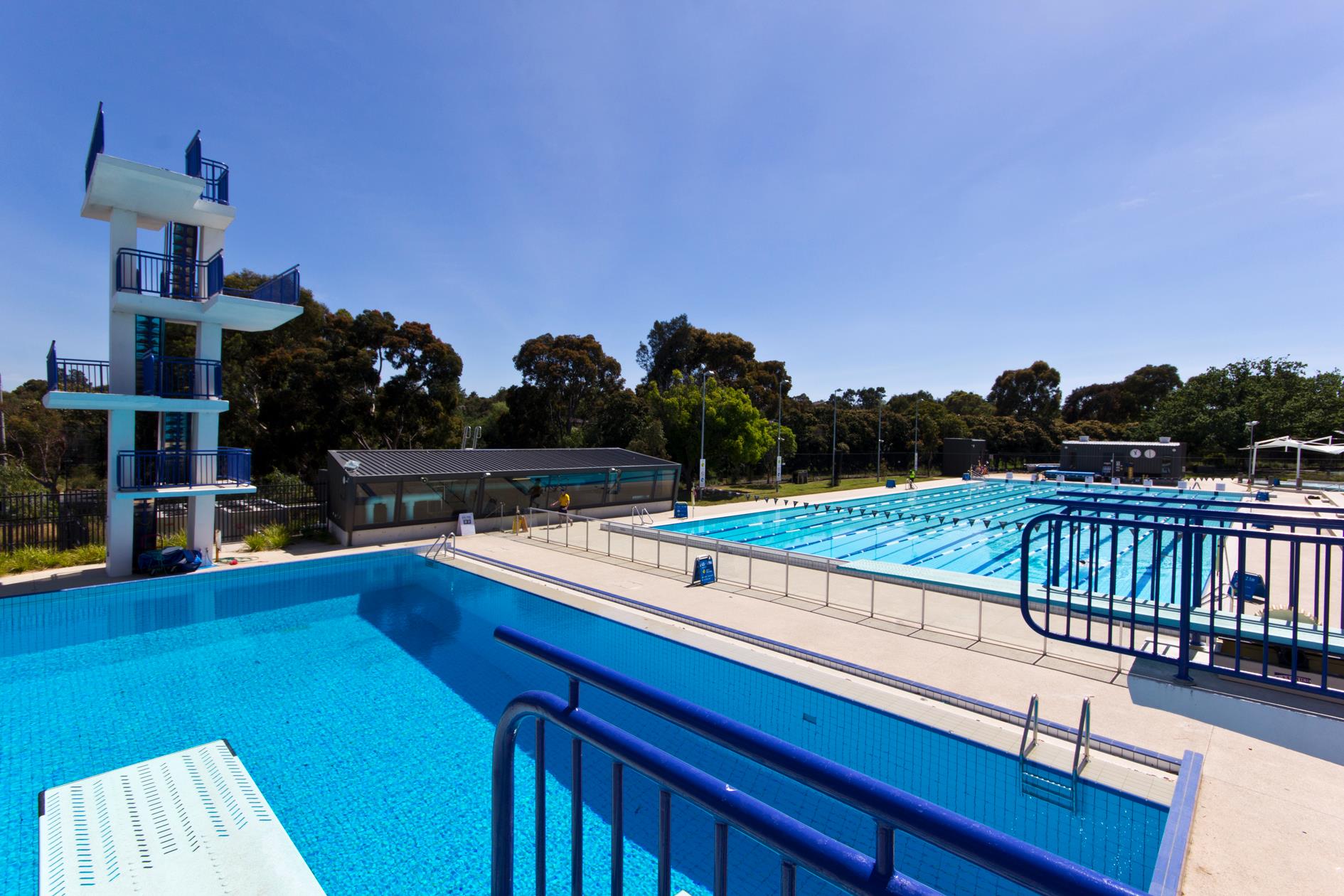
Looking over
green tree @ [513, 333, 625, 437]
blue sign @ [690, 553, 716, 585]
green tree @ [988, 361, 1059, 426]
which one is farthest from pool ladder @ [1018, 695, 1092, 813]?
green tree @ [988, 361, 1059, 426]

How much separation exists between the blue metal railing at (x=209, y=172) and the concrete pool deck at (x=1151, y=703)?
875cm

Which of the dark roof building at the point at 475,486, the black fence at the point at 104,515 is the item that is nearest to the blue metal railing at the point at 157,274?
the black fence at the point at 104,515

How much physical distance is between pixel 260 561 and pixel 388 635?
673cm

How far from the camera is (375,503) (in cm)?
1717

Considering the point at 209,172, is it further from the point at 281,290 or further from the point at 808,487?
the point at 808,487

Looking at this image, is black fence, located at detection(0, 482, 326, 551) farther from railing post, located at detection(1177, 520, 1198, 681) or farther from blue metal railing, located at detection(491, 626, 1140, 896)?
railing post, located at detection(1177, 520, 1198, 681)

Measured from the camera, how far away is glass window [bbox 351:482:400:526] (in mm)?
16781

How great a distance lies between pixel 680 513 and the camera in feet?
75.7

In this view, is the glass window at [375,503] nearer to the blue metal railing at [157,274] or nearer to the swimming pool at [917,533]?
the blue metal railing at [157,274]

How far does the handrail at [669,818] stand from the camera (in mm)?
1100

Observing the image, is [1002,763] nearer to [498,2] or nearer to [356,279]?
[498,2]

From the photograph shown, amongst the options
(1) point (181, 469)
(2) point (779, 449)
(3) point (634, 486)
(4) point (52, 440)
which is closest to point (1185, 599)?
(1) point (181, 469)

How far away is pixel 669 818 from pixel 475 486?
18.9 metres

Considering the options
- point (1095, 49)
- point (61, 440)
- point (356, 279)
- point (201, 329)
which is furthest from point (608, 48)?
point (61, 440)
